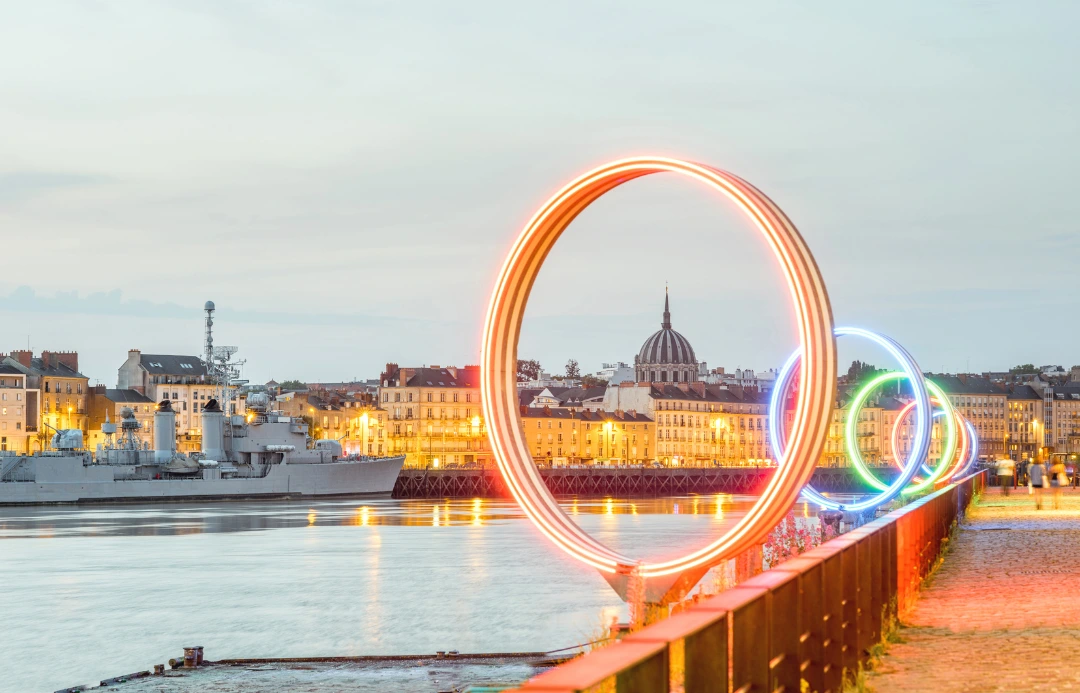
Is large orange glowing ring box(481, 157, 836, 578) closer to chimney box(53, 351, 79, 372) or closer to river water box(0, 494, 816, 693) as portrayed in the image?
river water box(0, 494, 816, 693)

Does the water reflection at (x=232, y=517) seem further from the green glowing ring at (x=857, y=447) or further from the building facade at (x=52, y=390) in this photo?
the building facade at (x=52, y=390)

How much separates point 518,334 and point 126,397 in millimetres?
149076

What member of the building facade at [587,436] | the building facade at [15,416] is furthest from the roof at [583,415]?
the building facade at [15,416]

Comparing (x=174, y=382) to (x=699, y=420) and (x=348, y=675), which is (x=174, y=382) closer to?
(x=699, y=420)

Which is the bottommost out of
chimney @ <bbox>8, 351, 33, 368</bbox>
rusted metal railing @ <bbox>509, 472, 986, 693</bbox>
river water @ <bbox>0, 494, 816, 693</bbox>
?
river water @ <bbox>0, 494, 816, 693</bbox>

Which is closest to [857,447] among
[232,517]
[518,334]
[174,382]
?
[518,334]

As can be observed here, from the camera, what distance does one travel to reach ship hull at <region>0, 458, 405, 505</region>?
95.0 m

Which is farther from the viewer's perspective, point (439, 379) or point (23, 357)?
point (439, 379)

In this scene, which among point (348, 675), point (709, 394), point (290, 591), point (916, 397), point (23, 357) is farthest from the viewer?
point (709, 394)

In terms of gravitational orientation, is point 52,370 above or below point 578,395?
above

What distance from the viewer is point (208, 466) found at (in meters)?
100

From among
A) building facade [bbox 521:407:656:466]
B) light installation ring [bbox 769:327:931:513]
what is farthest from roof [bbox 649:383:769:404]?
light installation ring [bbox 769:327:931:513]

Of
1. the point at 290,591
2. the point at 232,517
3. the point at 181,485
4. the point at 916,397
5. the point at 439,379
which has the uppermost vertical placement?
the point at 439,379

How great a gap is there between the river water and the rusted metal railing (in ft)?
32.8
